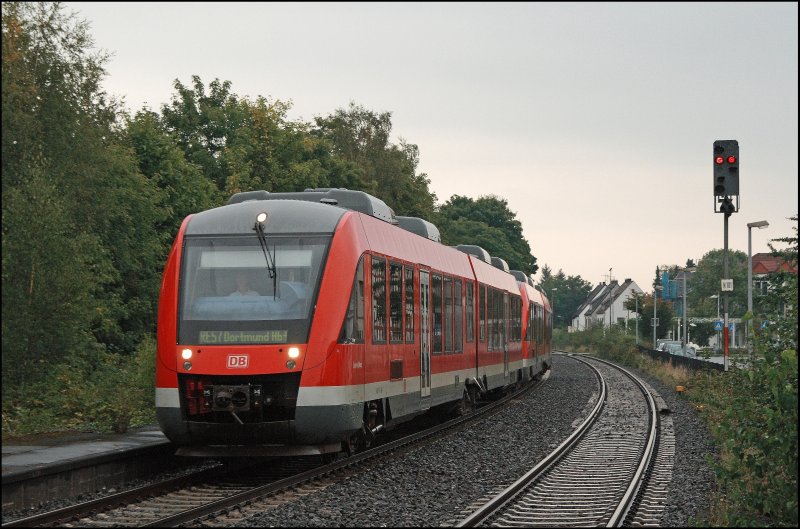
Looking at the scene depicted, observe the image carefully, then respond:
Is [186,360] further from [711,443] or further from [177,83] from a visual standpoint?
[177,83]

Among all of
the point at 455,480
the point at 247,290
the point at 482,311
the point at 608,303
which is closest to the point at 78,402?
the point at 247,290

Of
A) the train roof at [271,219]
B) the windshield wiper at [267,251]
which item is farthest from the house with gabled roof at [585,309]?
the windshield wiper at [267,251]

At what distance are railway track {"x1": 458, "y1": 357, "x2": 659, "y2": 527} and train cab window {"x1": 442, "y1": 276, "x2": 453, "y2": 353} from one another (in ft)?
8.68

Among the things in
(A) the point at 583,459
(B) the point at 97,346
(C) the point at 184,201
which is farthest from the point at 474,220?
(A) the point at 583,459

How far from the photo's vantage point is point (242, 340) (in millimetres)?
13422

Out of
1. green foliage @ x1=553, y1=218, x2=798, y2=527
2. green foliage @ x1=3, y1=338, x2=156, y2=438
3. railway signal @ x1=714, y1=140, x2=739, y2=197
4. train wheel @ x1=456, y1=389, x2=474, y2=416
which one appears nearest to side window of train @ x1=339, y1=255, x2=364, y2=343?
green foliage @ x1=3, y1=338, x2=156, y2=438

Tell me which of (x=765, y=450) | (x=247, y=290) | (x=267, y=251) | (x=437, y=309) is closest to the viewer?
(x=765, y=450)

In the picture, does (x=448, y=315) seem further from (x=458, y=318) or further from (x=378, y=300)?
(x=378, y=300)

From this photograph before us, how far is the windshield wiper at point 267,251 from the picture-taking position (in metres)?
13.8

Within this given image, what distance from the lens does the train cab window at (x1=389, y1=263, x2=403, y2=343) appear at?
16312mm

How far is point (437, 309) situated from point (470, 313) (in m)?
3.63

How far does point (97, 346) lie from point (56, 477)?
13.3 m

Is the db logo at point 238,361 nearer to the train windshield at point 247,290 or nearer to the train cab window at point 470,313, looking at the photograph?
the train windshield at point 247,290

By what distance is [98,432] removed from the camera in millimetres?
16328
